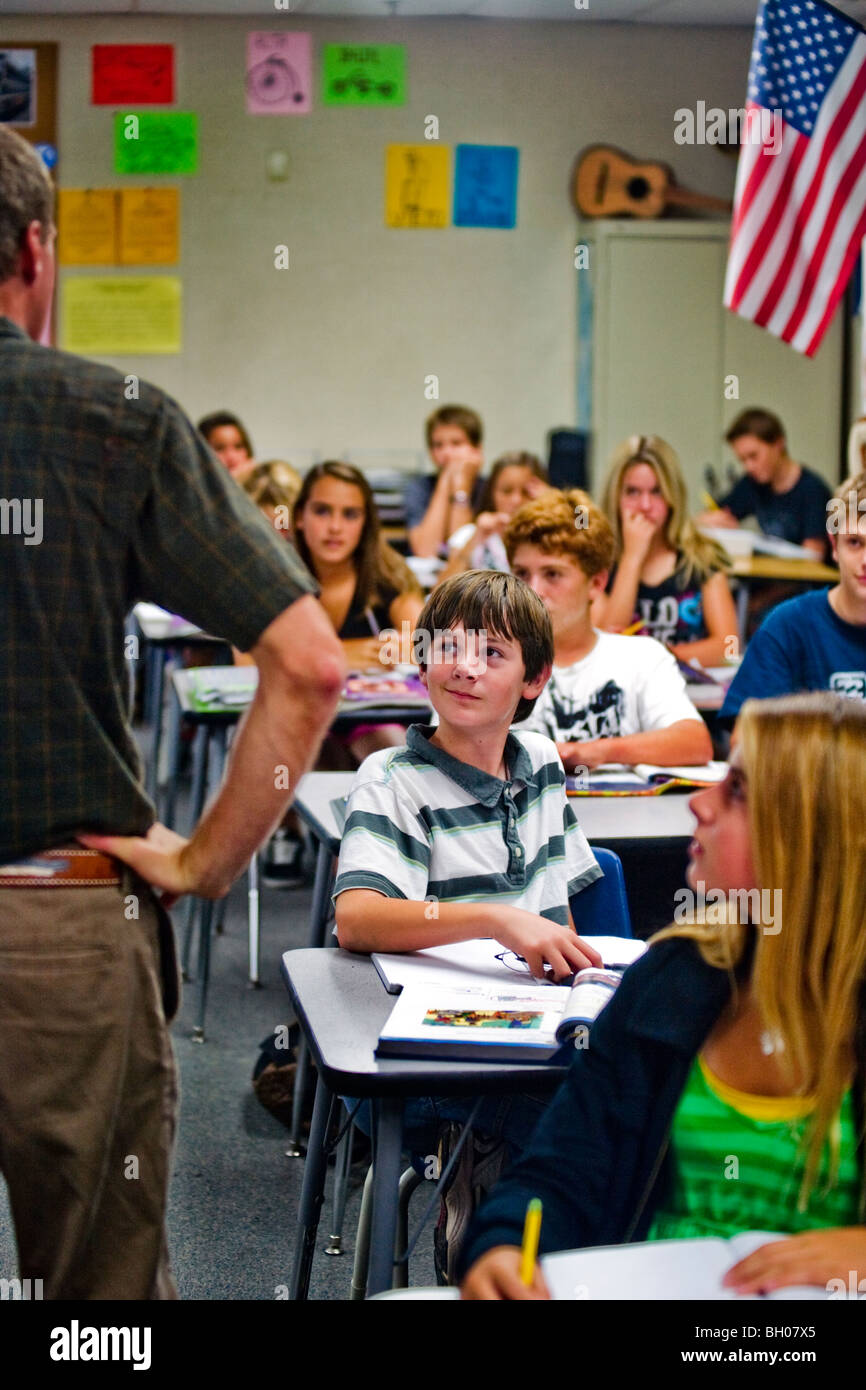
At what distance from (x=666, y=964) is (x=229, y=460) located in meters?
5.39

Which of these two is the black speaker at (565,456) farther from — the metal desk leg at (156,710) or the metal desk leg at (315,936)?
the metal desk leg at (315,936)

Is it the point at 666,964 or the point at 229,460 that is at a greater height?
the point at 229,460

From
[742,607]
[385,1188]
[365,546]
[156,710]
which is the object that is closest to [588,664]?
[365,546]

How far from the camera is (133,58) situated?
723 centimetres

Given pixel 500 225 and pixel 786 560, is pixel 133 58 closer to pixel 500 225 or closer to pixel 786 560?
pixel 500 225

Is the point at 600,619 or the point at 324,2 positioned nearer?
the point at 600,619

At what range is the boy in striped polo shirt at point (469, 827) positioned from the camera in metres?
1.79

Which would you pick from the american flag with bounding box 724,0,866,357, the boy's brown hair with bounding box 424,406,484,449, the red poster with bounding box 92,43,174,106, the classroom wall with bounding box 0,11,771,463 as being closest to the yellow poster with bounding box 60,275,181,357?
the classroom wall with bounding box 0,11,771,463

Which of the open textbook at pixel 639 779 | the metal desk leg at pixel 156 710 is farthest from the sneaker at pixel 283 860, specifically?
the open textbook at pixel 639 779

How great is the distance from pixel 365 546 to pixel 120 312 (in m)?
3.76

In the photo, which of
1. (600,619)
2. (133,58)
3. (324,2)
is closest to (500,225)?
(324,2)

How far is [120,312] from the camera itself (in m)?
7.43

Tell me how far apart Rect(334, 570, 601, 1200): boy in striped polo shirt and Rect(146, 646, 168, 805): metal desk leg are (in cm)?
282

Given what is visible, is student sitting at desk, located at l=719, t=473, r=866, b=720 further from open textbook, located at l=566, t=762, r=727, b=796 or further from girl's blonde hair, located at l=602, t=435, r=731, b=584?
girl's blonde hair, located at l=602, t=435, r=731, b=584
